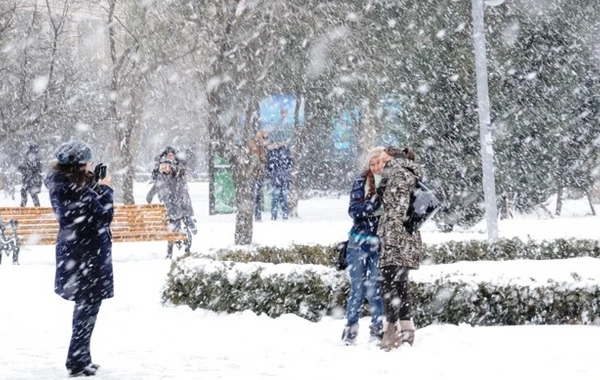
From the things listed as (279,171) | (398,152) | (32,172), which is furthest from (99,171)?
(32,172)

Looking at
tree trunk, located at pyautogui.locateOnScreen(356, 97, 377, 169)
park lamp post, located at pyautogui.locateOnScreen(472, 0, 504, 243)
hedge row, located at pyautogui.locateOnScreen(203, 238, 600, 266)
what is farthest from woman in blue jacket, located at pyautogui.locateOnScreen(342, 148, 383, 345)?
tree trunk, located at pyautogui.locateOnScreen(356, 97, 377, 169)

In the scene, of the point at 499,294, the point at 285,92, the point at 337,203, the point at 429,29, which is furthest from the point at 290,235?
the point at 337,203

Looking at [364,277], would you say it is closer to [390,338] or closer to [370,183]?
[390,338]

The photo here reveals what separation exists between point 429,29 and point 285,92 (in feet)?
20.0

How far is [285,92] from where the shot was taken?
24.2 m

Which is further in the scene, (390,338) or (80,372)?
(390,338)

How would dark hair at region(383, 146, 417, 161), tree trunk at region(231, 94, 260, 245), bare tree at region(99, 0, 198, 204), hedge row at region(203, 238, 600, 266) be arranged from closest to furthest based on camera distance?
dark hair at region(383, 146, 417, 161)
hedge row at region(203, 238, 600, 266)
tree trunk at region(231, 94, 260, 245)
bare tree at region(99, 0, 198, 204)

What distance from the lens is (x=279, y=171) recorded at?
2103 centimetres

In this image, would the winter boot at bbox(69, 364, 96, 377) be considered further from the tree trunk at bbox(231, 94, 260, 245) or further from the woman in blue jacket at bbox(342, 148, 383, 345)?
the tree trunk at bbox(231, 94, 260, 245)

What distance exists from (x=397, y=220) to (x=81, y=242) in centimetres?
252

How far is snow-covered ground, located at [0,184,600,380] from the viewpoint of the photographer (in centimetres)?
693

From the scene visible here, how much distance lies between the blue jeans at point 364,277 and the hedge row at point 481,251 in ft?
12.3

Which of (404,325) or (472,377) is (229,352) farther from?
(472,377)

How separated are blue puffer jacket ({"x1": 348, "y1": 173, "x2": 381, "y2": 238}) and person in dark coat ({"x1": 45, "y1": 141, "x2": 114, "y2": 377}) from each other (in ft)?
7.02
